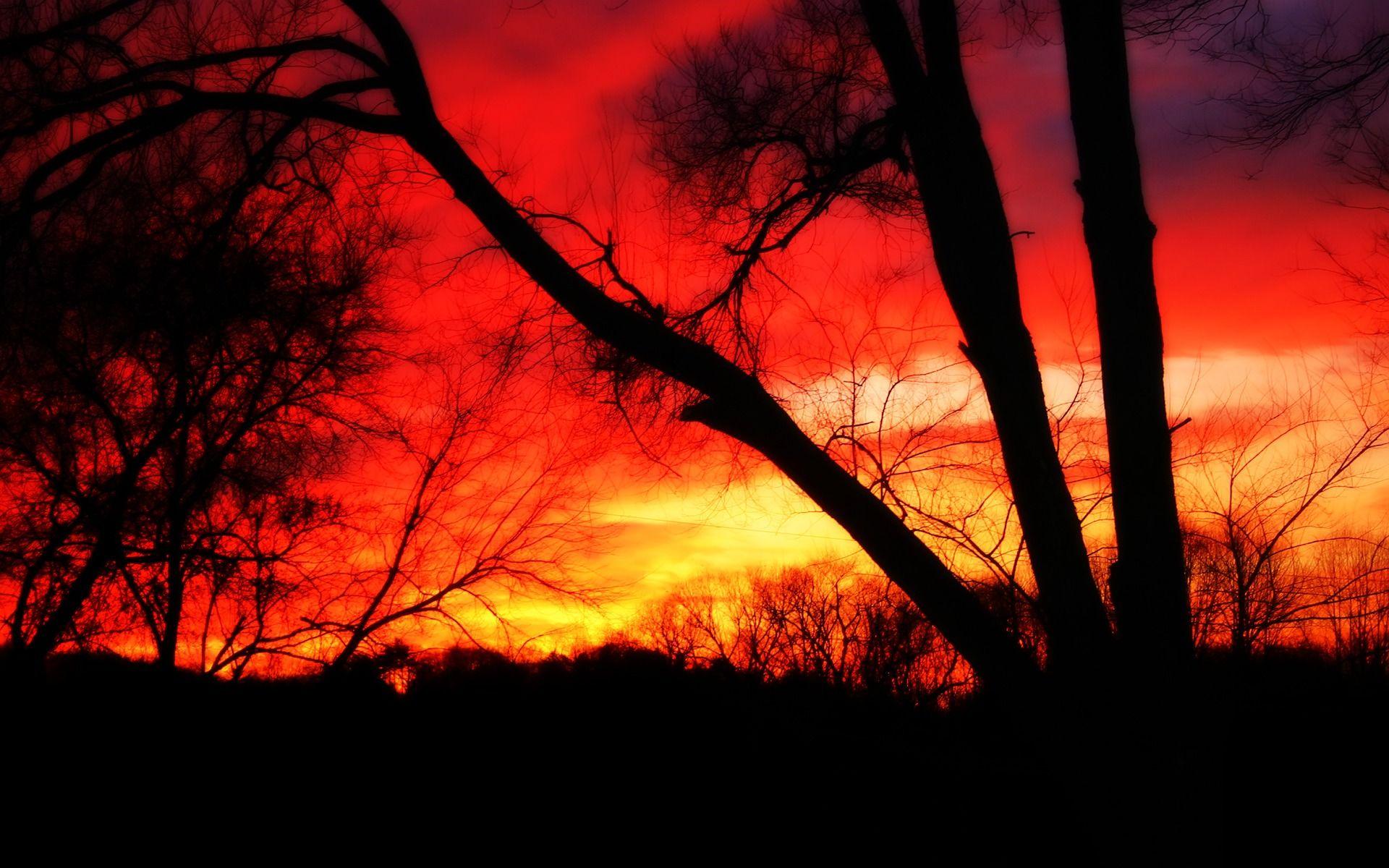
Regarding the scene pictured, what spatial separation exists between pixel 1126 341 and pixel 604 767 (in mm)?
5168

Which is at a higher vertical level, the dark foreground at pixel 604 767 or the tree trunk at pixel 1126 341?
the tree trunk at pixel 1126 341

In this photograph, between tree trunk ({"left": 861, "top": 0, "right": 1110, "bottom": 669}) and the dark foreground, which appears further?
the dark foreground

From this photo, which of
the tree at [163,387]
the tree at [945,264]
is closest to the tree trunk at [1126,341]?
the tree at [945,264]

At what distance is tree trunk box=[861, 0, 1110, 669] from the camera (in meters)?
3.95

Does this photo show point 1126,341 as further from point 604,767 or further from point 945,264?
point 604,767

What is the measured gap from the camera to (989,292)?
417 centimetres

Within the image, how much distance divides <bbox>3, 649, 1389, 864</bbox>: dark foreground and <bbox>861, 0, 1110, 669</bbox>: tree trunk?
1.43 metres

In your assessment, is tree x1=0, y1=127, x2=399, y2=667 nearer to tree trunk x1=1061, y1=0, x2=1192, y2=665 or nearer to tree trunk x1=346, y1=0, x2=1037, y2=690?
tree trunk x1=346, y1=0, x2=1037, y2=690

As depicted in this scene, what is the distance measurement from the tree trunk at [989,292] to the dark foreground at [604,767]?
1431mm

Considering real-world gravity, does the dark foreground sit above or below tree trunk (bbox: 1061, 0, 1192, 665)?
below

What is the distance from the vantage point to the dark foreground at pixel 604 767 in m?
6.21

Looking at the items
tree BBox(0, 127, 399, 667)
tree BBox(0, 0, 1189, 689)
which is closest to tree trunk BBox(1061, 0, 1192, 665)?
tree BBox(0, 0, 1189, 689)

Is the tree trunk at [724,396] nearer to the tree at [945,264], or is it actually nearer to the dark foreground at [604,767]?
the tree at [945,264]

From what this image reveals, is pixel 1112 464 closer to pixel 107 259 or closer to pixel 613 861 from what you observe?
pixel 613 861
